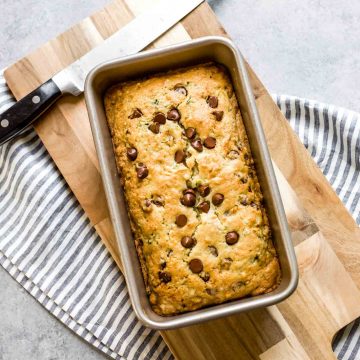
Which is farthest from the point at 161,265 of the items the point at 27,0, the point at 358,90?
the point at 27,0

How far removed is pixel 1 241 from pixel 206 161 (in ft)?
3.09

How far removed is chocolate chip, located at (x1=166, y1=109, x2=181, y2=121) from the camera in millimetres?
1822

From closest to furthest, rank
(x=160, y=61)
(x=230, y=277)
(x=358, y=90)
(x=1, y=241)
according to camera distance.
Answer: (x=230, y=277) → (x=160, y=61) → (x=1, y=241) → (x=358, y=90)

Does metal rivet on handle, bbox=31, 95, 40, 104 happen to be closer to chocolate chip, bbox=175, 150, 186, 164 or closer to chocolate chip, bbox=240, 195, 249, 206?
chocolate chip, bbox=175, 150, 186, 164

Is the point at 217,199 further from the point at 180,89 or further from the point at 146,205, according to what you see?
the point at 180,89

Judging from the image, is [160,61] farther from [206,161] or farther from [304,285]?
[304,285]

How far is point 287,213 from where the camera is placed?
2.00 meters

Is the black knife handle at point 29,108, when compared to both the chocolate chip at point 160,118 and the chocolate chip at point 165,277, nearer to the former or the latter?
the chocolate chip at point 160,118

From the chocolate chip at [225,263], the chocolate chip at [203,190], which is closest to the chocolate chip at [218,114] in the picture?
the chocolate chip at [203,190]

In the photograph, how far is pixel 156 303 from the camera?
178 cm

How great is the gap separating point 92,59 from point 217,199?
2.38ft

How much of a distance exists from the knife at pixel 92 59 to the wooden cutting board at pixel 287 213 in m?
0.05

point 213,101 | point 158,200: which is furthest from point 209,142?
point 158,200

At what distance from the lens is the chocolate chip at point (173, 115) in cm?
182
